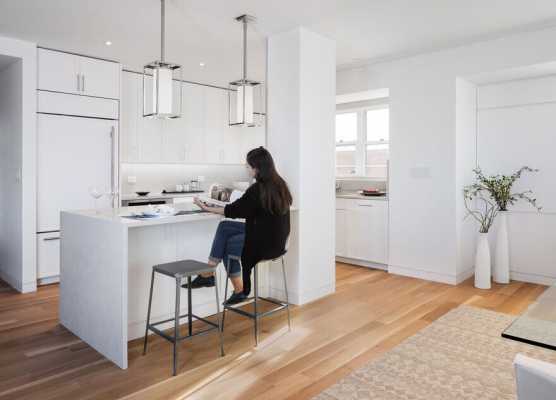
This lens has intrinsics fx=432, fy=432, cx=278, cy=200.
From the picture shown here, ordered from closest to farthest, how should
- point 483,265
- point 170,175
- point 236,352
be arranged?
point 236,352
point 483,265
point 170,175

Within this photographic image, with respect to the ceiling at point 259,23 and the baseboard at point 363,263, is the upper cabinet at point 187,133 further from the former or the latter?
the baseboard at point 363,263

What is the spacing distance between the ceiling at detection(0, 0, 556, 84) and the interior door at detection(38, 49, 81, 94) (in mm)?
126

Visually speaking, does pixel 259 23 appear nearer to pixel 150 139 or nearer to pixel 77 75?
pixel 77 75

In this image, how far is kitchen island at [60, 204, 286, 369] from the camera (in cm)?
269

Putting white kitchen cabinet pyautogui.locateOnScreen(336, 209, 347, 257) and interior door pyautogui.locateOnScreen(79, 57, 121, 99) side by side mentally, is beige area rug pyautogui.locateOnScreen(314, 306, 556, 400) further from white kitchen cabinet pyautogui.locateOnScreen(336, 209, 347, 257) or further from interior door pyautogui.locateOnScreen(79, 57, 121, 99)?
interior door pyautogui.locateOnScreen(79, 57, 121, 99)

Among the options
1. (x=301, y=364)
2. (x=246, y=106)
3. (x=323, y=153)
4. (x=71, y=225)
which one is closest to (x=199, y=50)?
(x=246, y=106)

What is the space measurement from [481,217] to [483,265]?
28.4 inches

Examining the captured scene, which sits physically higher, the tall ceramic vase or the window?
the window

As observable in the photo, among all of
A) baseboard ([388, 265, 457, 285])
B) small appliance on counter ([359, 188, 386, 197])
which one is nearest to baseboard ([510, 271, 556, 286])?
baseboard ([388, 265, 457, 285])

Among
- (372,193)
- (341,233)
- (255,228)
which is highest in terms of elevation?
(372,193)

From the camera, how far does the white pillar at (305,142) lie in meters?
3.97

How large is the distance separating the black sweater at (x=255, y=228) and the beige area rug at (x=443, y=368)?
3.12ft

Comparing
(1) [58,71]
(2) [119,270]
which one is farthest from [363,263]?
(1) [58,71]

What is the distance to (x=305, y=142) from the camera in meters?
4.01
